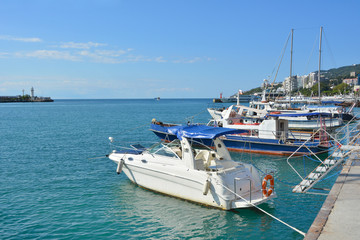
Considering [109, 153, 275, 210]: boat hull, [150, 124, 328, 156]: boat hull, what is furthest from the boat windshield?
[150, 124, 328, 156]: boat hull

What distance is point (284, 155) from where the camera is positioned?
2341 cm

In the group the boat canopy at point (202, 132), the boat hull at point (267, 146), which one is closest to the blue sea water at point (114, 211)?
the boat canopy at point (202, 132)

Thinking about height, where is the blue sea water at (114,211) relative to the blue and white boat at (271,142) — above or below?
below

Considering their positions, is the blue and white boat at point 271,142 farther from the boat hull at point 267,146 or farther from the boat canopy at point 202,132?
the boat canopy at point 202,132

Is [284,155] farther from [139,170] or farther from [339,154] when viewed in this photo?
[139,170]

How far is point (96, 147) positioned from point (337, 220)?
76.7ft

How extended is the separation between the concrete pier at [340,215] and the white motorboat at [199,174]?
2.49 metres

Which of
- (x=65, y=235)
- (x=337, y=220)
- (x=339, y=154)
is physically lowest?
(x=65, y=235)

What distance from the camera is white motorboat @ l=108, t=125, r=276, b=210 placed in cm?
1162

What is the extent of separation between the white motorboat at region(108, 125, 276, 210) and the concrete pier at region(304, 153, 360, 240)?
98.0 inches

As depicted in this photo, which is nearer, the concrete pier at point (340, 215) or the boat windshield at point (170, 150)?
the concrete pier at point (340, 215)

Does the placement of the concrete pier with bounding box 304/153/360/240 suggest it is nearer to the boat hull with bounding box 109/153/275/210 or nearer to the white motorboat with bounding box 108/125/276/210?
the white motorboat with bounding box 108/125/276/210

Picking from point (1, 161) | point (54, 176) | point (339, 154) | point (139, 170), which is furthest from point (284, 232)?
point (1, 161)

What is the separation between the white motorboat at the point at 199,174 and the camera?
38.1ft
